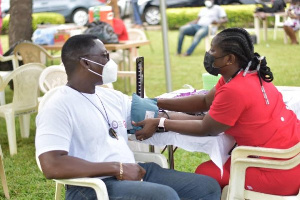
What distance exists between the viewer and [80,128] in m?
2.76

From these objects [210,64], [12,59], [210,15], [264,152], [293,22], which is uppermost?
[210,64]

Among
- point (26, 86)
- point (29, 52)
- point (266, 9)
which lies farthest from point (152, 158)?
point (266, 9)

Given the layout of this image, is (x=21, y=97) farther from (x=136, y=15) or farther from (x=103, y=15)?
(x=136, y=15)

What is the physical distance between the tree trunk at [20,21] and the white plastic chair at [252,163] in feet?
23.2

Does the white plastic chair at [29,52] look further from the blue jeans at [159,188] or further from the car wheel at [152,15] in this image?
the car wheel at [152,15]

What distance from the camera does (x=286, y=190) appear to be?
3117 mm

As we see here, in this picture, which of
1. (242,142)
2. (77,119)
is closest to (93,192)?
(77,119)

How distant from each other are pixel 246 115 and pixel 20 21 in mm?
7141

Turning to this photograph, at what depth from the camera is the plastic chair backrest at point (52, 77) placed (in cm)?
555

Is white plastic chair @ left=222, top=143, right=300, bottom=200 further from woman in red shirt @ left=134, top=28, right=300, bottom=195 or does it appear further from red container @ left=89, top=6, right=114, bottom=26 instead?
red container @ left=89, top=6, right=114, bottom=26

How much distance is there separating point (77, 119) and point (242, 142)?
0.96 meters

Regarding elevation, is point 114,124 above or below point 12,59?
above

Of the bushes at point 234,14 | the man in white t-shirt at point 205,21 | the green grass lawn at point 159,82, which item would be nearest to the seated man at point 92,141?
the green grass lawn at point 159,82

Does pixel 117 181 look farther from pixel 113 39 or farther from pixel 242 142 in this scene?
pixel 113 39
